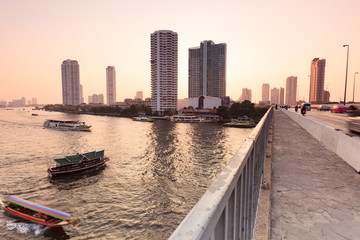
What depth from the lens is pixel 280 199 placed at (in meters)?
4.45

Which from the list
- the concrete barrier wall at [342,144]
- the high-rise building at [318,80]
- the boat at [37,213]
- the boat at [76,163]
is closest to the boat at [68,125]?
the boat at [76,163]

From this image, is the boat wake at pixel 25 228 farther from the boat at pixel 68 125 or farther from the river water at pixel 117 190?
the boat at pixel 68 125

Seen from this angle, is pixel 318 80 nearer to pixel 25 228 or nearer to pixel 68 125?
pixel 68 125

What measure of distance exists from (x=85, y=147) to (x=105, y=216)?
36355 mm

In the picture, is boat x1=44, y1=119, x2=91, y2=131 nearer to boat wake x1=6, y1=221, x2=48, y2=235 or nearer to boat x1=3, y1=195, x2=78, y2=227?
boat x1=3, y1=195, x2=78, y2=227

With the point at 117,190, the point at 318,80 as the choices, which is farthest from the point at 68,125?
the point at 318,80

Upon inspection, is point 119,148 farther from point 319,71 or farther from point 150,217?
point 319,71

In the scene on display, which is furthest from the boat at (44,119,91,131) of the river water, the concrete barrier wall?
the concrete barrier wall

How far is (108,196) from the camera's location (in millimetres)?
25312

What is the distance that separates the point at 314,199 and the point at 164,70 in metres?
180

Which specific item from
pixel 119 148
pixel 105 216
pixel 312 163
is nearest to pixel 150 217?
pixel 105 216

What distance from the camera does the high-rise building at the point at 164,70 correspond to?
173625 mm

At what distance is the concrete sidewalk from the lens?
3359mm

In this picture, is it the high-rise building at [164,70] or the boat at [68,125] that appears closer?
the boat at [68,125]
